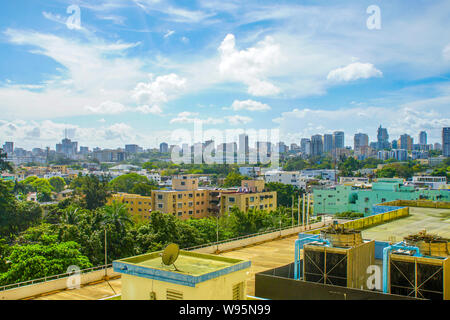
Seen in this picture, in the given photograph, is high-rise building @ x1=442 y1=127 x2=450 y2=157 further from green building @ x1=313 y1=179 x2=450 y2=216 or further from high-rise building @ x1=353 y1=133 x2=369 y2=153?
green building @ x1=313 y1=179 x2=450 y2=216

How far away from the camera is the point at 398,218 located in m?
15.9

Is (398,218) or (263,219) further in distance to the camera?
(263,219)

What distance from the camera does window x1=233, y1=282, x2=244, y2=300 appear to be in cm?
564

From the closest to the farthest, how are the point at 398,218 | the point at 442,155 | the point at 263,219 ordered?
1. the point at 398,218
2. the point at 263,219
3. the point at 442,155

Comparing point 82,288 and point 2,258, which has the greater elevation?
point 82,288

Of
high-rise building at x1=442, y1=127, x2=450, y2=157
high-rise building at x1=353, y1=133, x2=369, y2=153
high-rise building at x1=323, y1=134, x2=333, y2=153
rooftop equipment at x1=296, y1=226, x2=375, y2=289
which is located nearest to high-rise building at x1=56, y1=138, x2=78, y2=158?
high-rise building at x1=323, y1=134, x2=333, y2=153

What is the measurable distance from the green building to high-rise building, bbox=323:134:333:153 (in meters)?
76.1

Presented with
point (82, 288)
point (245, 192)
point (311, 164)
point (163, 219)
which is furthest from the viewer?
point (311, 164)

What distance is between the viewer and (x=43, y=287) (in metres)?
9.38

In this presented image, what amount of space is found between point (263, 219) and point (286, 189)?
1845 centimetres

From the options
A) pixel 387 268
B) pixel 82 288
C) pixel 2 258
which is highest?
pixel 387 268
